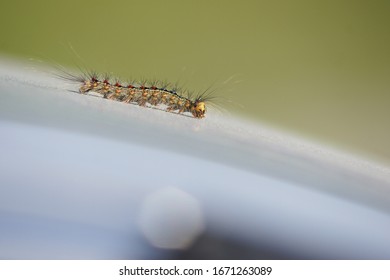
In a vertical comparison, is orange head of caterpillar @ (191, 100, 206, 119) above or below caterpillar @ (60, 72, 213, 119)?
below

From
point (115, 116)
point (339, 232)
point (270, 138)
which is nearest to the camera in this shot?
point (339, 232)

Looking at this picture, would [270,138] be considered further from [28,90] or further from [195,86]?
[28,90]

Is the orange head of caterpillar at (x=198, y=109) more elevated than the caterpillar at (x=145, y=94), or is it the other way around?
the caterpillar at (x=145, y=94)

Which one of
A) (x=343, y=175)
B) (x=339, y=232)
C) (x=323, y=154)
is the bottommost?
(x=339, y=232)

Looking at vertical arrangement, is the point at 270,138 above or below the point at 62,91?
below

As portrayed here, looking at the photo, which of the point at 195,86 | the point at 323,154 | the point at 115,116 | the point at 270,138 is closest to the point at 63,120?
the point at 115,116
